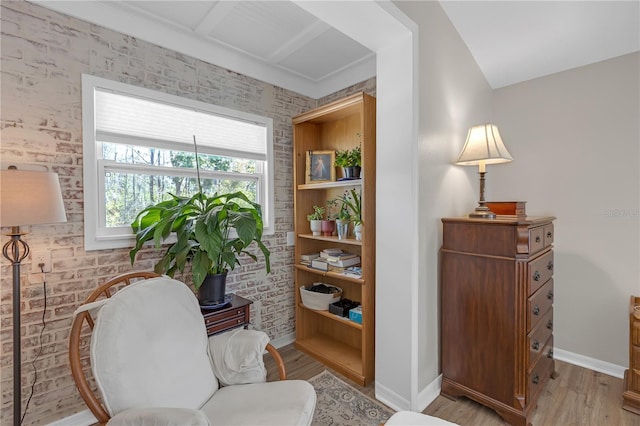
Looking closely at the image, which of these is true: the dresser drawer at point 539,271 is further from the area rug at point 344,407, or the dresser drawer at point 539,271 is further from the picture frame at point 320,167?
the picture frame at point 320,167

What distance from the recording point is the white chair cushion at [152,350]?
44.8 inches

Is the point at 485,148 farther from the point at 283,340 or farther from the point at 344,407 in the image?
the point at 283,340

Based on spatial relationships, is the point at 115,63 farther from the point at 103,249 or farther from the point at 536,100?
the point at 536,100

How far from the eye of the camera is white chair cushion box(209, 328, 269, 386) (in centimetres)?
149

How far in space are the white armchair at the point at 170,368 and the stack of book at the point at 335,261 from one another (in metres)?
1.08

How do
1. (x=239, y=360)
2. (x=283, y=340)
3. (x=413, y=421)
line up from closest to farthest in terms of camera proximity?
1. (x=413, y=421)
2. (x=239, y=360)
3. (x=283, y=340)

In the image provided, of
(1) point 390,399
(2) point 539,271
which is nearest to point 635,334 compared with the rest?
(2) point 539,271

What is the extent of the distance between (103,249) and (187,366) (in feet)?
3.43

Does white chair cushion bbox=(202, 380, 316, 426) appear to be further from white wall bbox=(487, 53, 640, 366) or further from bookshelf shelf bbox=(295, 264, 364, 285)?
white wall bbox=(487, 53, 640, 366)

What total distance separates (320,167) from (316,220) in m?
0.48

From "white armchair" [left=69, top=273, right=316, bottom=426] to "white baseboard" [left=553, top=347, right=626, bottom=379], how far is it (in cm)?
233

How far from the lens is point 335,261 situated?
253cm

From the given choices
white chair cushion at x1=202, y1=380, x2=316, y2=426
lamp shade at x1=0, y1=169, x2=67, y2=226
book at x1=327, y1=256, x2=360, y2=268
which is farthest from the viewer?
book at x1=327, y1=256, x2=360, y2=268

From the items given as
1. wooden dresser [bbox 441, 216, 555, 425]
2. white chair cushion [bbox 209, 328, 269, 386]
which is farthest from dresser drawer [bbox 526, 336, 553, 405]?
white chair cushion [bbox 209, 328, 269, 386]
